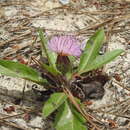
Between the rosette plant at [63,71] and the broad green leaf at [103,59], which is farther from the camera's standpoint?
the broad green leaf at [103,59]

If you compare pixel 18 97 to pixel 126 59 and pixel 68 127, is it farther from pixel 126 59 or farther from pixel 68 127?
pixel 126 59

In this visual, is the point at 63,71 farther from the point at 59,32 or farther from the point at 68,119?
the point at 59,32

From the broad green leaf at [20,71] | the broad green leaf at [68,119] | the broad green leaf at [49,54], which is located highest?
the broad green leaf at [49,54]

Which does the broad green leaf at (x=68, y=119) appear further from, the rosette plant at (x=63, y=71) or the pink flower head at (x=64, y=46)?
the pink flower head at (x=64, y=46)

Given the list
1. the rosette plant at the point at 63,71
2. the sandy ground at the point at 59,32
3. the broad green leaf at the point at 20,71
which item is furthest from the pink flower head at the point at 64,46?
the sandy ground at the point at 59,32

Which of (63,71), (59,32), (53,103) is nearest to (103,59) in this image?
(63,71)

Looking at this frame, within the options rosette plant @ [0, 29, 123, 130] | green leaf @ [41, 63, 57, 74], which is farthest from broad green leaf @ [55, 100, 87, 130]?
green leaf @ [41, 63, 57, 74]
